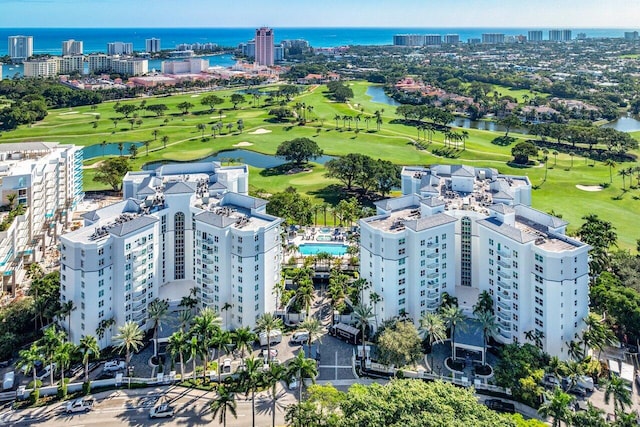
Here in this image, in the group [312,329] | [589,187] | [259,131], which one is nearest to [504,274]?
[312,329]

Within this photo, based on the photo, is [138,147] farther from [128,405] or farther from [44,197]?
[128,405]

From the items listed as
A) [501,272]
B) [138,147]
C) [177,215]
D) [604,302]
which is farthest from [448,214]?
[138,147]

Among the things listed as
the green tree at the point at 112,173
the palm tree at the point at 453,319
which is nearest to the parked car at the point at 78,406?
the palm tree at the point at 453,319

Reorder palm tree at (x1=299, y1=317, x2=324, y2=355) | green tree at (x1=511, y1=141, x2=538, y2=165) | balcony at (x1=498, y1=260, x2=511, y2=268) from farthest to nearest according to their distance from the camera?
green tree at (x1=511, y1=141, x2=538, y2=165), balcony at (x1=498, y1=260, x2=511, y2=268), palm tree at (x1=299, y1=317, x2=324, y2=355)

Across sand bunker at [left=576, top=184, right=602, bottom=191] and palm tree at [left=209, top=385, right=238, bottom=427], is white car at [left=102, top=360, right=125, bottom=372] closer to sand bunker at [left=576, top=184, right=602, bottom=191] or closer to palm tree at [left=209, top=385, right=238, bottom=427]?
palm tree at [left=209, top=385, right=238, bottom=427]

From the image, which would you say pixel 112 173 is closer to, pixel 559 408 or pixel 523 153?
pixel 559 408

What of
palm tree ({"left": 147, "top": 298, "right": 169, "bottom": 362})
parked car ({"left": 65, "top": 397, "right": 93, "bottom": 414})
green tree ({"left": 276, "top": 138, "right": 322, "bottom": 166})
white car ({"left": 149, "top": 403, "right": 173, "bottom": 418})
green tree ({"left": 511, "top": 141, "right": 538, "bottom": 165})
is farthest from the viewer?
green tree ({"left": 511, "top": 141, "right": 538, "bottom": 165})

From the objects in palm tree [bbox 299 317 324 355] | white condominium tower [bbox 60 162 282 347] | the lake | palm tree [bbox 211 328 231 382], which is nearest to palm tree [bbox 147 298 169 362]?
white condominium tower [bbox 60 162 282 347]
